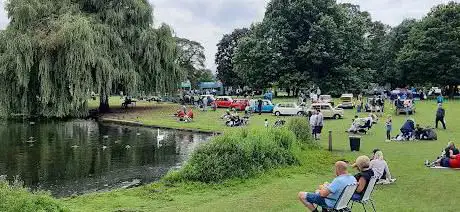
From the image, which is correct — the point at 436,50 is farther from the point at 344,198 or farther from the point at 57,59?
the point at 344,198

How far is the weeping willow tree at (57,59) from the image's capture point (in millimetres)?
40188

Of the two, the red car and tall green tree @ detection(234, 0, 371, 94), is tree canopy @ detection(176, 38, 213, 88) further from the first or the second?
the red car

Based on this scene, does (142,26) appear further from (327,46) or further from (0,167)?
(0,167)

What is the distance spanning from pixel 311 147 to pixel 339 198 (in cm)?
1332

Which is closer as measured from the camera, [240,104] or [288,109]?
[288,109]

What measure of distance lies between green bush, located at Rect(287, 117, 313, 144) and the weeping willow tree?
2367 cm

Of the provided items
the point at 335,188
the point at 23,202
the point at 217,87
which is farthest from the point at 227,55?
the point at 335,188

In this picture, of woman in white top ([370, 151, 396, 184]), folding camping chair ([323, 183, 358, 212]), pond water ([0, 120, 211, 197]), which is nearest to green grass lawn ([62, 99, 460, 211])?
woman in white top ([370, 151, 396, 184])

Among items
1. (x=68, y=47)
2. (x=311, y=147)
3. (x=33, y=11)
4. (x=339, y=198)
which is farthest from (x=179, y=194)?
(x=33, y=11)

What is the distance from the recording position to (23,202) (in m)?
9.54

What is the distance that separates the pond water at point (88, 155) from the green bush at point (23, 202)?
679 centimetres

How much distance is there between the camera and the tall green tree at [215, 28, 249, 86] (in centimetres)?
10431

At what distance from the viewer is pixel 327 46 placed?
64500 millimetres

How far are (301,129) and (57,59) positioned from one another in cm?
2567
